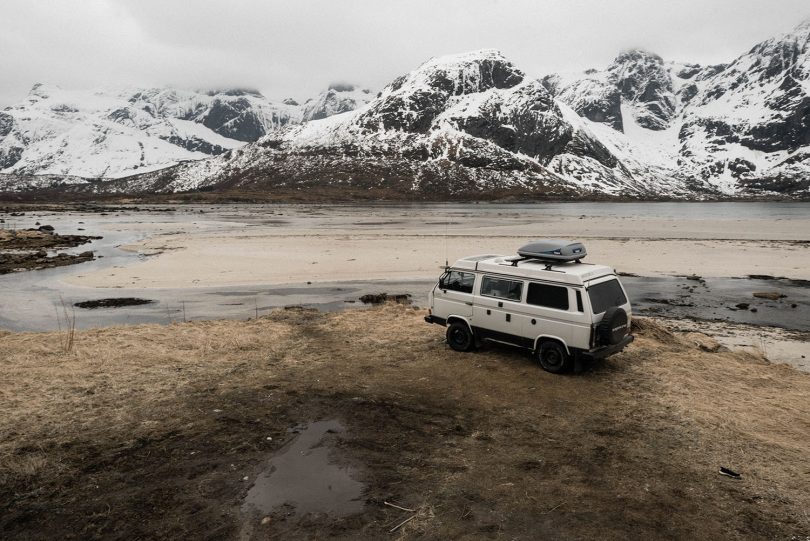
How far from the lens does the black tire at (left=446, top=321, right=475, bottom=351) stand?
1413 centimetres

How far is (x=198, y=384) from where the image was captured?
39.4 ft

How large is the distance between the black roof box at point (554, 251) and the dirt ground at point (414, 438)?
292 centimetres

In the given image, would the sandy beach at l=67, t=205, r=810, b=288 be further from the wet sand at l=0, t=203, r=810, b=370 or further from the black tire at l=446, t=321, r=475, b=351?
the black tire at l=446, t=321, r=475, b=351

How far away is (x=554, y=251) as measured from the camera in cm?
1273

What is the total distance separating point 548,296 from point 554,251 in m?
1.28

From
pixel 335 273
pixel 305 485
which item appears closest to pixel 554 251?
pixel 305 485

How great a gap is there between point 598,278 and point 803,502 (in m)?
5.97

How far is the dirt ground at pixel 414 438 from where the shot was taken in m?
6.93

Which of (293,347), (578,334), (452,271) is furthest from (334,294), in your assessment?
(578,334)

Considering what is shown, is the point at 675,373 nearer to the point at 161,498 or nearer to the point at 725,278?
the point at 161,498

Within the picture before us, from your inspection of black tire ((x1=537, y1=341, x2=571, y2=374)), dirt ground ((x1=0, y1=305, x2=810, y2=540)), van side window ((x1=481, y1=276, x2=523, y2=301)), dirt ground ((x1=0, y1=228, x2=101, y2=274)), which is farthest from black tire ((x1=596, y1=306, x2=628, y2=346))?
dirt ground ((x1=0, y1=228, x2=101, y2=274))

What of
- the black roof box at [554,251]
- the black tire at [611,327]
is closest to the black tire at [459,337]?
the black roof box at [554,251]

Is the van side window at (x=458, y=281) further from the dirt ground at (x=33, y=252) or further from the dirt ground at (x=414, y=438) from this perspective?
the dirt ground at (x=33, y=252)

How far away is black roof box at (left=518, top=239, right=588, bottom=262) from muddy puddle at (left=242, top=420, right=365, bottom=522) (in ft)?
23.0
